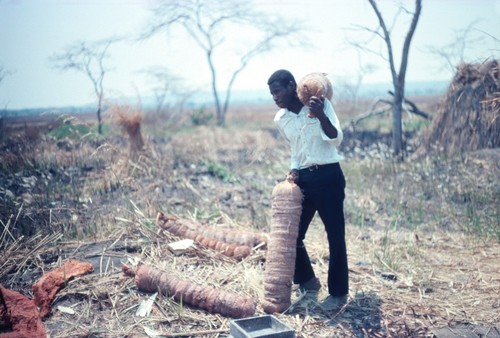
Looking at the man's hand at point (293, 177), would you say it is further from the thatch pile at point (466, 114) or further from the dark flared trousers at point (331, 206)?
the thatch pile at point (466, 114)

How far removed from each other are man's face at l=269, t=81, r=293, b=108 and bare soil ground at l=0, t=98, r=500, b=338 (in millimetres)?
1632

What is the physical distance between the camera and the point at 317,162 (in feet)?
11.4

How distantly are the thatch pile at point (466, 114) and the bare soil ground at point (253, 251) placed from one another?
0.82m

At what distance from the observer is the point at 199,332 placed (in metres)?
3.27

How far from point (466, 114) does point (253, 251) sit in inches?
282

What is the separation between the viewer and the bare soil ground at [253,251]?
3.52 metres

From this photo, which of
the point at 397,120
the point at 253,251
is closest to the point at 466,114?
the point at 397,120

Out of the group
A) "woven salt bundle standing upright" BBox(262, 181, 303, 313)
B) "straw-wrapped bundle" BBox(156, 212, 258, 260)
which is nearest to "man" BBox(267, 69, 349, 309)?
"woven salt bundle standing upright" BBox(262, 181, 303, 313)

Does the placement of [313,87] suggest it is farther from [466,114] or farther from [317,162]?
[466,114]

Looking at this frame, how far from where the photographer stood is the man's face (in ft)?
11.3

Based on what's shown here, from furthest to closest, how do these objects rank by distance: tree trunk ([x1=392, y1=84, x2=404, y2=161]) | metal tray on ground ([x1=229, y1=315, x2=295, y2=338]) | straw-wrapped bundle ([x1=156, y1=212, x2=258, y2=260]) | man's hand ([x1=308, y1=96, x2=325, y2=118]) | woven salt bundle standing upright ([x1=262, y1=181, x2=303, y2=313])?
tree trunk ([x1=392, y1=84, x2=404, y2=161]) → straw-wrapped bundle ([x1=156, y1=212, x2=258, y2=260]) → woven salt bundle standing upright ([x1=262, y1=181, x2=303, y2=313]) → man's hand ([x1=308, y1=96, x2=325, y2=118]) → metal tray on ground ([x1=229, y1=315, x2=295, y2=338])

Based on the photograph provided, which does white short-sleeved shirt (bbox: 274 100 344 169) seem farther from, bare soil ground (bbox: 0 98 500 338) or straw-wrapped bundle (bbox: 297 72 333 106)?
bare soil ground (bbox: 0 98 500 338)

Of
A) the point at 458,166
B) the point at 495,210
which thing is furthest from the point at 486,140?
the point at 495,210

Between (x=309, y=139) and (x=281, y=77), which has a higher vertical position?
(x=281, y=77)
